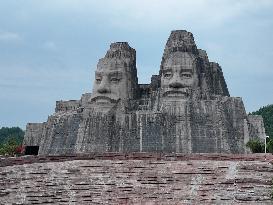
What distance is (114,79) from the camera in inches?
Answer: 945

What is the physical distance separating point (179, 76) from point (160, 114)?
6.32ft

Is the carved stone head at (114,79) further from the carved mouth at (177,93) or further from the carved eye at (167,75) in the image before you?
the carved mouth at (177,93)

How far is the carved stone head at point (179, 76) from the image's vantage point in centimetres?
2319

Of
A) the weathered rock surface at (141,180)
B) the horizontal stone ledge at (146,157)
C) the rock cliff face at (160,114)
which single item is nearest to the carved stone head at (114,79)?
the rock cliff face at (160,114)

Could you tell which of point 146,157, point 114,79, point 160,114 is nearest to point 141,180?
point 146,157

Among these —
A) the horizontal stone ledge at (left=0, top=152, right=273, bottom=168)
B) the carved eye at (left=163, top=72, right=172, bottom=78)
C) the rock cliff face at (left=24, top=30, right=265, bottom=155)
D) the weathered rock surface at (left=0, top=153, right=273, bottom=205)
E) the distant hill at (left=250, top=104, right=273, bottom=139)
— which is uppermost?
the distant hill at (left=250, top=104, right=273, bottom=139)

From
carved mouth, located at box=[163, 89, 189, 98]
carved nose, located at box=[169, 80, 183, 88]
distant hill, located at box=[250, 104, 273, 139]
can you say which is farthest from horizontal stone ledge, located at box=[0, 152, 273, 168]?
distant hill, located at box=[250, 104, 273, 139]

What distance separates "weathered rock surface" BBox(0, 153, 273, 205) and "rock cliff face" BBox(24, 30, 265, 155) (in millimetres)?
2976

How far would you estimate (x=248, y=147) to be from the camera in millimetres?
21719

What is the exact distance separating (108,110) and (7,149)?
5.06 m

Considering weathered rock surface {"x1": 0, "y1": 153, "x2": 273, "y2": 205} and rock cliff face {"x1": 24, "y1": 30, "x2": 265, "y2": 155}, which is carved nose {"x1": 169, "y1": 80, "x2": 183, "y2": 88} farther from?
weathered rock surface {"x1": 0, "y1": 153, "x2": 273, "y2": 205}

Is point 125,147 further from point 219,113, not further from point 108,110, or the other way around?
point 219,113

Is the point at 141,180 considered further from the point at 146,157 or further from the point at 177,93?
the point at 177,93

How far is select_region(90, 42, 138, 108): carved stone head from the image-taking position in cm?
2378
